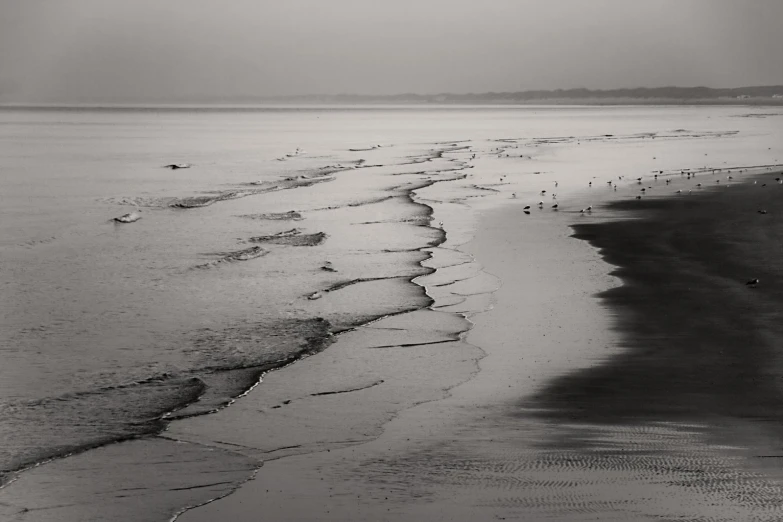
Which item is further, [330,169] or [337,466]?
[330,169]

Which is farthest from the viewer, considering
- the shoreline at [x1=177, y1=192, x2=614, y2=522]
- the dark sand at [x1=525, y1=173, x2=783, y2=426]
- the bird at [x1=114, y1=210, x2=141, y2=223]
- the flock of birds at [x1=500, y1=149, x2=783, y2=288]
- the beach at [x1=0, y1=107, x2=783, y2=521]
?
the flock of birds at [x1=500, y1=149, x2=783, y2=288]

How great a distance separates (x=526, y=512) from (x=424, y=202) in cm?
2433

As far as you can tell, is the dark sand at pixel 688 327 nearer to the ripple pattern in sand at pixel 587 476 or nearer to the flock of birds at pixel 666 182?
the ripple pattern in sand at pixel 587 476

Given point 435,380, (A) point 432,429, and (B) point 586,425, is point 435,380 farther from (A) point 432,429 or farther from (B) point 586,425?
(B) point 586,425

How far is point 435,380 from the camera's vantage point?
9.99 meters

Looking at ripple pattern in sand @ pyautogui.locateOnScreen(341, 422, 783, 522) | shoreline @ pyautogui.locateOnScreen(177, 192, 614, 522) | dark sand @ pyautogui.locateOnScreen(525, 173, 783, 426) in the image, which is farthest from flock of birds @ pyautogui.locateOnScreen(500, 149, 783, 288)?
ripple pattern in sand @ pyautogui.locateOnScreen(341, 422, 783, 522)

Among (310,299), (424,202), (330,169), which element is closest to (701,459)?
(310,299)

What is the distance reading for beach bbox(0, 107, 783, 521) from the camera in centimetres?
678

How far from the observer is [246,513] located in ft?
21.2

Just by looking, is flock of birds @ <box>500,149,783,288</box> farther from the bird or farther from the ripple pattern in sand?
the ripple pattern in sand

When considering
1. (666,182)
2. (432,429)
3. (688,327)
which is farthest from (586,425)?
(666,182)

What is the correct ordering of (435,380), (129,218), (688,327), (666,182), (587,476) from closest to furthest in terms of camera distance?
1. (587,476)
2. (435,380)
3. (688,327)
4. (129,218)
5. (666,182)

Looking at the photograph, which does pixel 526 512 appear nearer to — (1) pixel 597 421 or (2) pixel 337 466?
(2) pixel 337 466

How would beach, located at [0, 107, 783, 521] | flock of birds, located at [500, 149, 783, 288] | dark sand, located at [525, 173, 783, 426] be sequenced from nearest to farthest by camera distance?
beach, located at [0, 107, 783, 521]
dark sand, located at [525, 173, 783, 426]
flock of birds, located at [500, 149, 783, 288]
